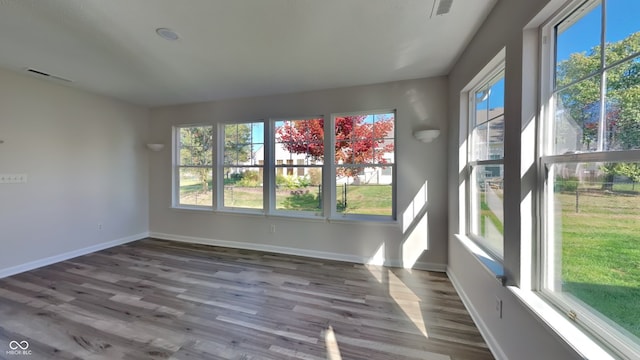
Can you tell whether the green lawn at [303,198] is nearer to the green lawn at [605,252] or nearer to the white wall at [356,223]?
the white wall at [356,223]

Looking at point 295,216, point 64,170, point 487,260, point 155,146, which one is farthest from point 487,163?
point 64,170

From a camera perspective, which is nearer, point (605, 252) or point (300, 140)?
point (605, 252)

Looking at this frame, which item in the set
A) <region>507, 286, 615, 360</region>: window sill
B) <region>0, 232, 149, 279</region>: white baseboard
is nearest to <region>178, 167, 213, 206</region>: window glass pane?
<region>0, 232, 149, 279</region>: white baseboard

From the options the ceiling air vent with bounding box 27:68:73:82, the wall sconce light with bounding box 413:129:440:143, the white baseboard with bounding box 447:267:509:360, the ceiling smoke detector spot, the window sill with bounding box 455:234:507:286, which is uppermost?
the ceiling air vent with bounding box 27:68:73:82

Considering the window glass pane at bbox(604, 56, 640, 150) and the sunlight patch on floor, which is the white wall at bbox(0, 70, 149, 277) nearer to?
the sunlight patch on floor

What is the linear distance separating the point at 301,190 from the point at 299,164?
15.7 inches

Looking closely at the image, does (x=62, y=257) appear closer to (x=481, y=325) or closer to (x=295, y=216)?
(x=295, y=216)

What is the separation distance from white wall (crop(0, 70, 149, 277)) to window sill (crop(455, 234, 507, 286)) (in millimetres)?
5101

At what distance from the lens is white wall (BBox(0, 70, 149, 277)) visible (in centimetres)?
305

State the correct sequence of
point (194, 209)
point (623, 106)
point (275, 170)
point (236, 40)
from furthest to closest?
point (194, 209)
point (275, 170)
point (236, 40)
point (623, 106)

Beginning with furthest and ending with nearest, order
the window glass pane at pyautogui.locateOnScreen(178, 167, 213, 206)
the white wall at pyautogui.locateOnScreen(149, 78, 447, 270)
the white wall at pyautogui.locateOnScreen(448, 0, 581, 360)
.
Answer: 1. the window glass pane at pyautogui.locateOnScreen(178, 167, 213, 206)
2. the white wall at pyautogui.locateOnScreen(149, 78, 447, 270)
3. the white wall at pyautogui.locateOnScreen(448, 0, 581, 360)

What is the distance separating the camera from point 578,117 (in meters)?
1.21

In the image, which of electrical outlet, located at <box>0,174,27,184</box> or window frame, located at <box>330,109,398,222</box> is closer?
electrical outlet, located at <box>0,174,27,184</box>

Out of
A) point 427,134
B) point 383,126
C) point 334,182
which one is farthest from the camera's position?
point 334,182
